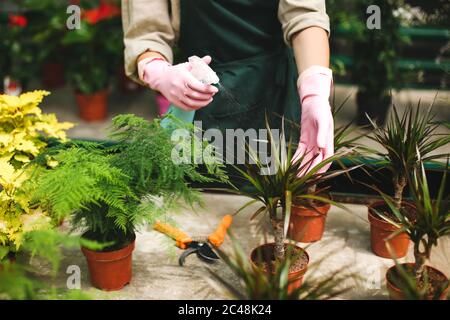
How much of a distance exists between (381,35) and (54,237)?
10.3ft

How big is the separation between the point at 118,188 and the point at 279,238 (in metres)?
0.61

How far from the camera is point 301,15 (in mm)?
2047

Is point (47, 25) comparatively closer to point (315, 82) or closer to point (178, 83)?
point (178, 83)

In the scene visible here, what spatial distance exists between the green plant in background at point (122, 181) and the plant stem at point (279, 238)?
276mm

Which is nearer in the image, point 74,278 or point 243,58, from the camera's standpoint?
point 74,278

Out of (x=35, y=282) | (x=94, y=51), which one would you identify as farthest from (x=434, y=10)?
(x=35, y=282)

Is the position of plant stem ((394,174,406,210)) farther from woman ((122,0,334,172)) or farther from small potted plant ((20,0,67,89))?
small potted plant ((20,0,67,89))

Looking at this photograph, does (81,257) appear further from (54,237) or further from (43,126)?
(54,237)

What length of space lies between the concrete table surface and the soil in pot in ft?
0.11

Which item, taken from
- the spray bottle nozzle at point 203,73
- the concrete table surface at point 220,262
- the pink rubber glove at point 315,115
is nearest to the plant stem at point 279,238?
the concrete table surface at point 220,262

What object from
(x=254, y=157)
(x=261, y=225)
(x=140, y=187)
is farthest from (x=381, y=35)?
(x=140, y=187)

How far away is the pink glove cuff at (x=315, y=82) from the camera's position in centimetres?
198

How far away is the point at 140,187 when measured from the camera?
187cm

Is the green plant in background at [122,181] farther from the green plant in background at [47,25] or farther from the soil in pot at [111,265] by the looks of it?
the green plant in background at [47,25]
